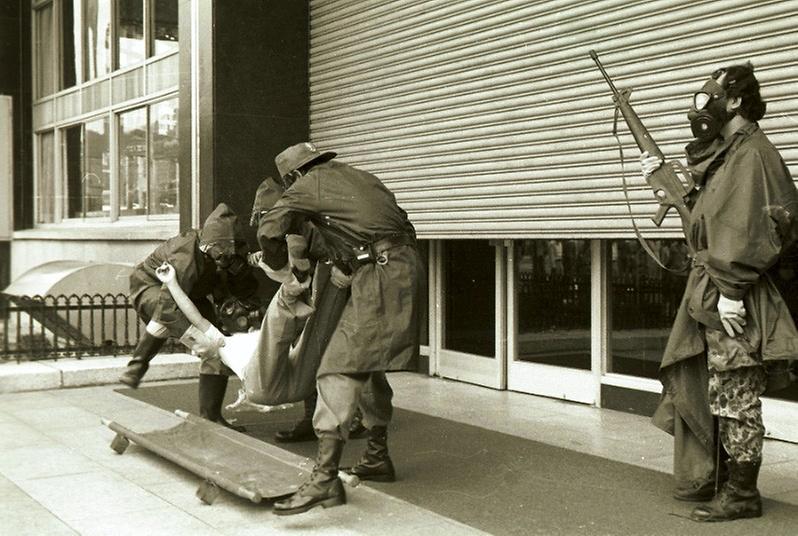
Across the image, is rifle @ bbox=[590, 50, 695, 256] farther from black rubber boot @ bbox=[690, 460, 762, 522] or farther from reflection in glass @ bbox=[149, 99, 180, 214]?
reflection in glass @ bbox=[149, 99, 180, 214]

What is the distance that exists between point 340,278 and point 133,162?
10.5m

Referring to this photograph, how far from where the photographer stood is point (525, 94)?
7.59 m

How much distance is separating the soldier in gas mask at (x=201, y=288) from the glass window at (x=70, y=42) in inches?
449

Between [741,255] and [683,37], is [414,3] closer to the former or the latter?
[683,37]

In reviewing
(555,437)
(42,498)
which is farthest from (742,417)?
(42,498)

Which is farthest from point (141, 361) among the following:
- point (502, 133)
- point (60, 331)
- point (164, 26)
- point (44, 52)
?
point (44, 52)

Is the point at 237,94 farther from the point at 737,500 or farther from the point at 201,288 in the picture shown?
the point at 737,500

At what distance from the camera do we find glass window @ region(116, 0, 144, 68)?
14.4 meters

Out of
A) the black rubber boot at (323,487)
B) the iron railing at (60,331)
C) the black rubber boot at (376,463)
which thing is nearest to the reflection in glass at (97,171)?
the iron railing at (60,331)

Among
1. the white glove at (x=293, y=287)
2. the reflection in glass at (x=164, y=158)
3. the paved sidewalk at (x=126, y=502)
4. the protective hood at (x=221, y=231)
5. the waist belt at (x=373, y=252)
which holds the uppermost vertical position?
the reflection in glass at (x=164, y=158)

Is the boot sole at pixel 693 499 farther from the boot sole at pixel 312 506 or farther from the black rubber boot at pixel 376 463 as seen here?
the boot sole at pixel 312 506

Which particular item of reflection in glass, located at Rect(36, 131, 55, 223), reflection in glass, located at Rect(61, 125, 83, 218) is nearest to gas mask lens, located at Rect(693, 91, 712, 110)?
reflection in glass, located at Rect(61, 125, 83, 218)

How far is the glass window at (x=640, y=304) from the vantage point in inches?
291

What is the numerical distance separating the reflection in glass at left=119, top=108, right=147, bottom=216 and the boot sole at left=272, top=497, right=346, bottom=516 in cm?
1023
